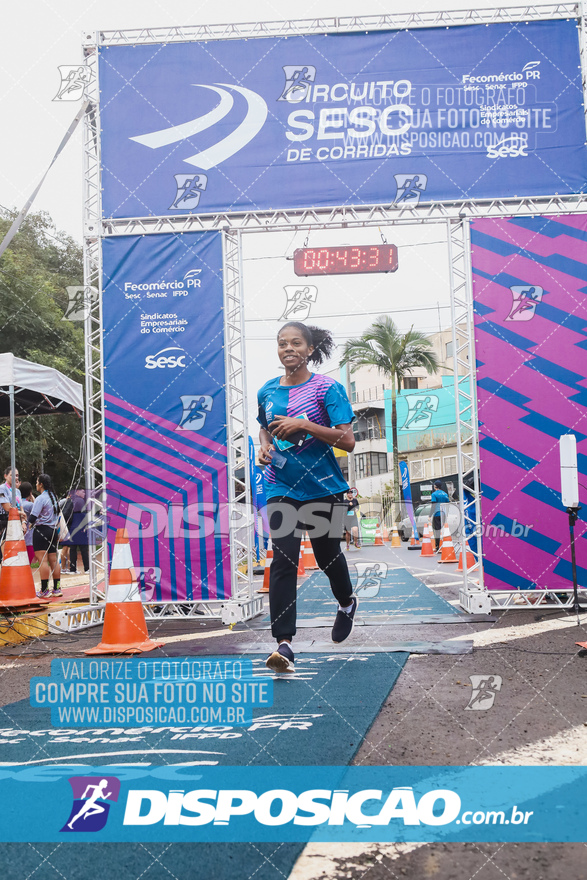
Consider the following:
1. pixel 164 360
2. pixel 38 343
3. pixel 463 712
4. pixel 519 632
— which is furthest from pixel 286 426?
pixel 38 343

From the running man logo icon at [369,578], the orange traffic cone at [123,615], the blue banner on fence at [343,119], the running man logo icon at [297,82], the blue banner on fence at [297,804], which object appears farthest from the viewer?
the running man logo icon at [369,578]

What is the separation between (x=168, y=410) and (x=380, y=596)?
3441 millimetres

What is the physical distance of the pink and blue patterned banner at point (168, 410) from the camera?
8344mm

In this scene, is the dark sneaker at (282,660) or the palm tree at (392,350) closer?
the dark sneaker at (282,660)

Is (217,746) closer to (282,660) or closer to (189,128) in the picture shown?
(282,660)

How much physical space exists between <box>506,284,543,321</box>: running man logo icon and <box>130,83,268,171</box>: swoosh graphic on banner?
3.25 meters

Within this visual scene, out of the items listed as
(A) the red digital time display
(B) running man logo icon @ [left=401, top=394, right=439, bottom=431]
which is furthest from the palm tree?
(A) the red digital time display

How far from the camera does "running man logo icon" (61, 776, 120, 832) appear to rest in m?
2.41

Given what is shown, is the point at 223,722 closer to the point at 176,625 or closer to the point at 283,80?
the point at 176,625

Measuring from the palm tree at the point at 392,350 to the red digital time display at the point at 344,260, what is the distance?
86.4 ft

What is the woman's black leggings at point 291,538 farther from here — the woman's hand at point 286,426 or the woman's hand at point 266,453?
the woman's hand at point 286,426

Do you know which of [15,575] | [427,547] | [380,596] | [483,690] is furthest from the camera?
[427,547]

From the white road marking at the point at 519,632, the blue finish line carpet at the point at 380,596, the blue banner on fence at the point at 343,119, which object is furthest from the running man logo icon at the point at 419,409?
the white road marking at the point at 519,632

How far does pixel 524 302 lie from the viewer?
26.9 feet
